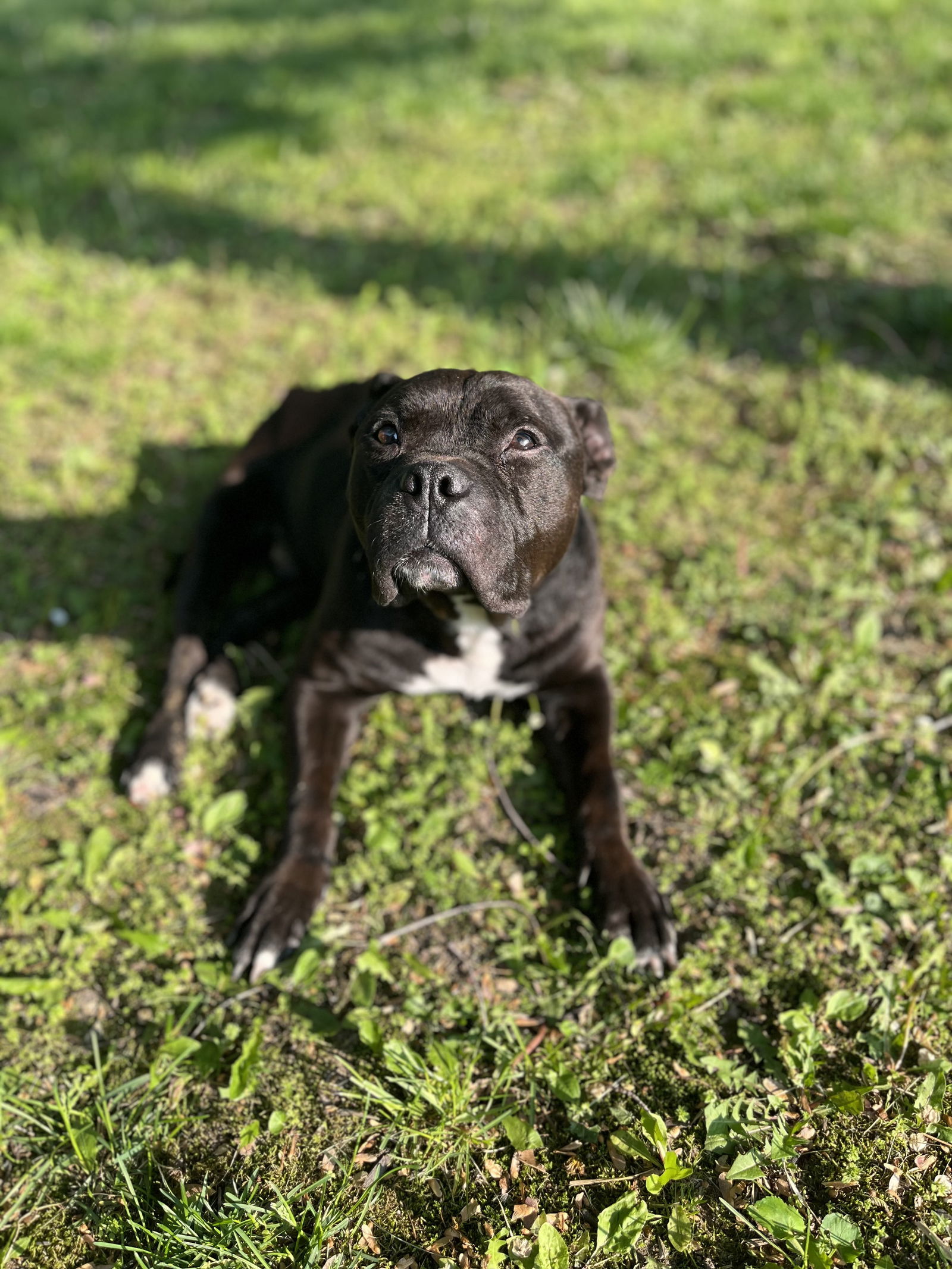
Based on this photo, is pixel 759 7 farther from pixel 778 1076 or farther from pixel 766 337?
pixel 778 1076

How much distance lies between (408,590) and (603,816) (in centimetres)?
100

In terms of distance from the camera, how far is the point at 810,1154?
242cm

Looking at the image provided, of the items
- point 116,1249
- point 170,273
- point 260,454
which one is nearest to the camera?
point 116,1249

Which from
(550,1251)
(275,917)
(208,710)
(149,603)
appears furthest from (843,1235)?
(149,603)

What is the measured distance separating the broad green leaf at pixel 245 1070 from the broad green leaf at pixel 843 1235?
1464 millimetres

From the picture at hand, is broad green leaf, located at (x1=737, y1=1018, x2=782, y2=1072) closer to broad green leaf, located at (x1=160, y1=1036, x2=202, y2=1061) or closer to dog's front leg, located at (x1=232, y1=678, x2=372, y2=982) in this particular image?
dog's front leg, located at (x1=232, y1=678, x2=372, y2=982)

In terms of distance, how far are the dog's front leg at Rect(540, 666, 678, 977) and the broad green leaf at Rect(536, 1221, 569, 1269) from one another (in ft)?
2.57

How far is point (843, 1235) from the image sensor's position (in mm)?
2254

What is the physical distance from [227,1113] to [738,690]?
2.23m

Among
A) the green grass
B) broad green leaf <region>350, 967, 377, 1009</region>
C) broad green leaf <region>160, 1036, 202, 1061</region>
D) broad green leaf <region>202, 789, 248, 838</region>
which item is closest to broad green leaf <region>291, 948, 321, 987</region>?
the green grass

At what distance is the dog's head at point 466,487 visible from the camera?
2.50 metres

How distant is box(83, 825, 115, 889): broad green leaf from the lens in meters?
3.12

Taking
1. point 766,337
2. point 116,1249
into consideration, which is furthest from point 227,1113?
point 766,337

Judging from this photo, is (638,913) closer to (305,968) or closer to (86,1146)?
(305,968)
